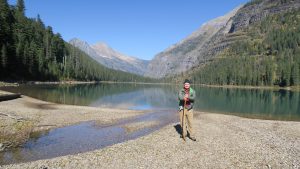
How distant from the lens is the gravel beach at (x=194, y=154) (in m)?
18.6

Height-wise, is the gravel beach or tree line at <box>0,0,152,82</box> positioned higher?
tree line at <box>0,0,152,82</box>

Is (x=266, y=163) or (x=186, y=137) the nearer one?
(x=266, y=163)

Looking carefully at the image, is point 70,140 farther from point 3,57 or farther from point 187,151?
point 3,57

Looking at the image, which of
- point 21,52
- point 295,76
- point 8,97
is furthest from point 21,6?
point 295,76

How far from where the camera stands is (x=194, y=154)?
69.5 feet

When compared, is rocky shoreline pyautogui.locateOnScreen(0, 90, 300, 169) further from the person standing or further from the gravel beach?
the person standing

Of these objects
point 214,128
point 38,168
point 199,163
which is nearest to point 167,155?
point 199,163

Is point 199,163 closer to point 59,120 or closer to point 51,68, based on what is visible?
point 59,120

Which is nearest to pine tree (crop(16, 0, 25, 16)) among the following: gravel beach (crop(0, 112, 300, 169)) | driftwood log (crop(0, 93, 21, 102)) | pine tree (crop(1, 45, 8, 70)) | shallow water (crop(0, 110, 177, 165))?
pine tree (crop(1, 45, 8, 70))

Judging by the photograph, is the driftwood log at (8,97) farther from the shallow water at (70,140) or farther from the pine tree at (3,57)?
the pine tree at (3,57)

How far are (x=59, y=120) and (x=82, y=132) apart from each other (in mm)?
7504

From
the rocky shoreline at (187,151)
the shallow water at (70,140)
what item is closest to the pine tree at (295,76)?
the rocky shoreline at (187,151)

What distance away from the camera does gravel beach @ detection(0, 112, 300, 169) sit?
18.6 m

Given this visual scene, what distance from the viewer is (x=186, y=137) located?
27.1 metres
